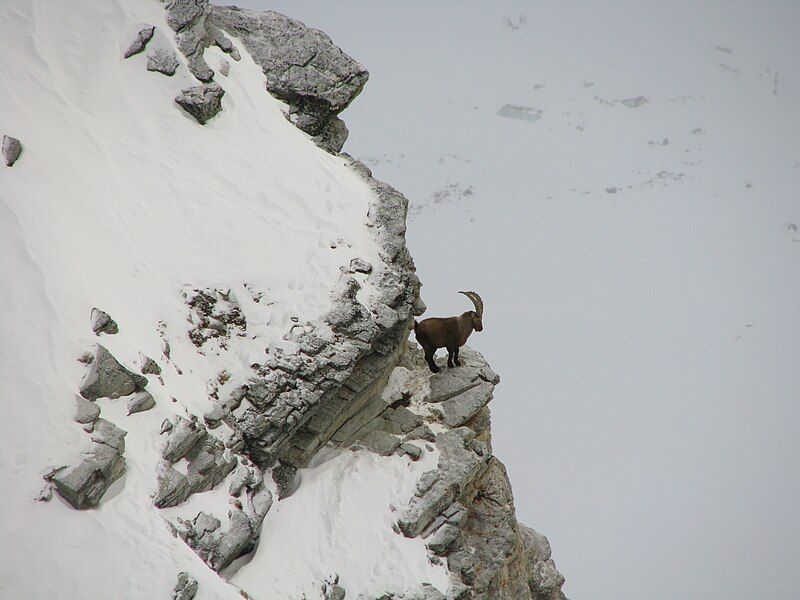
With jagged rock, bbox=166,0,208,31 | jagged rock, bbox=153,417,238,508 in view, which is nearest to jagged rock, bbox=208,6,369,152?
jagged rock, bbox=166,0,208,31

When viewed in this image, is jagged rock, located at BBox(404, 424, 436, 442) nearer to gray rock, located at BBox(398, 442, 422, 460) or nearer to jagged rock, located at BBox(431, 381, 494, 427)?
gray rock, located at BBox(398, 442, 422, 460)

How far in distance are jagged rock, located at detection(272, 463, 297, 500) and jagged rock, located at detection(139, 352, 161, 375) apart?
97.9 inches

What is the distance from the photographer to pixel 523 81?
35594 millimetres

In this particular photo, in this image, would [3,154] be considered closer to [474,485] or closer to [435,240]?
[474,485]

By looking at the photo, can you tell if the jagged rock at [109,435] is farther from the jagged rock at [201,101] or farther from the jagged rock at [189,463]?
the jagged rock at [201,101]

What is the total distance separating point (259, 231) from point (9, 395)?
5.22 meters

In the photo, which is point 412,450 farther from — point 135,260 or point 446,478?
point 135,260

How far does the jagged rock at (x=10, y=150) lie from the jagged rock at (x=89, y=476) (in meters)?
5.01

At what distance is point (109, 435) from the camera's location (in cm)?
846

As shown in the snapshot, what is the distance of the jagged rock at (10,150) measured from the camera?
10.5 metres

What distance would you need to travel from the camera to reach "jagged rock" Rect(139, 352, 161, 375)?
9.72 metres

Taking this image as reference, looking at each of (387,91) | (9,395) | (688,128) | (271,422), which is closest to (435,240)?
(387,91)

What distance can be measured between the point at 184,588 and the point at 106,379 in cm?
290

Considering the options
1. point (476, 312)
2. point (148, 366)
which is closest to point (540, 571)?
point (476, 312)
